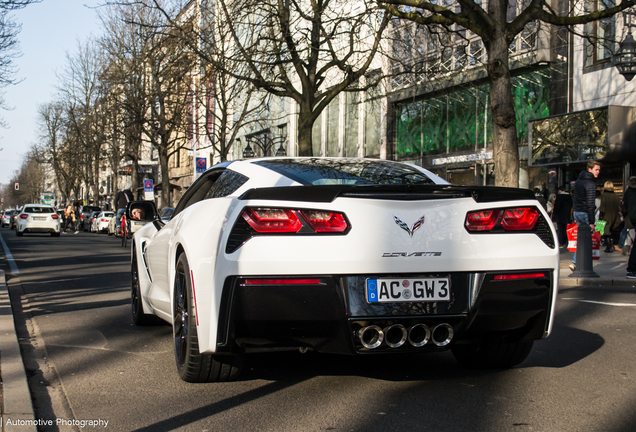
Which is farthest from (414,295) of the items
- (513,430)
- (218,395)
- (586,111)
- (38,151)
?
(38,151)

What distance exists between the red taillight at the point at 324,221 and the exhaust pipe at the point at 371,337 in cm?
54

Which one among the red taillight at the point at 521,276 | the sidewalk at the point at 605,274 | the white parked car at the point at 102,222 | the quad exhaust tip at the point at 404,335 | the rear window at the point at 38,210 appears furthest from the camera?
the white parked car at the point at 102,222

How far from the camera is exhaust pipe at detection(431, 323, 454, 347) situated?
396cm

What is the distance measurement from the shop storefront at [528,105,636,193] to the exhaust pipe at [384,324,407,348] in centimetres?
1655

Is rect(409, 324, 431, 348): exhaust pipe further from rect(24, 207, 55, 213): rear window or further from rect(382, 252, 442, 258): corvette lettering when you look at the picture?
rect(24, 207, 55, 213): rear window

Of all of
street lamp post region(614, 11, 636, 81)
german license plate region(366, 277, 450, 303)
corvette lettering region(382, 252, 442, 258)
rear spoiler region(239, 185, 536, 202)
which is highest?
street lamp post region(614, 11, 636, 81)

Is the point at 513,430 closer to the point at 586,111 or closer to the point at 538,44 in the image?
the point at 586,111

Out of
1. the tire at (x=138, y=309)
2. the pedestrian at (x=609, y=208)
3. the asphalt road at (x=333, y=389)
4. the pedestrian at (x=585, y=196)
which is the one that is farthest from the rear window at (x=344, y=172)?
the pedestrian at (x=609, y=208)

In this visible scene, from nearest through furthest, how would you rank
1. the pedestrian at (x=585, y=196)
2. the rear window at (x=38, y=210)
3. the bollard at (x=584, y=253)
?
the bollard at (x=584, y=253), the pedestrian at (x=585, y=196), the rear window at (x=38, y=210)

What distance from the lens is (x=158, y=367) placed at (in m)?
5.05

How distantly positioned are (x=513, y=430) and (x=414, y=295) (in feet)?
2.68

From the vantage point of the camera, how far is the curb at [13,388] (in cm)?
358

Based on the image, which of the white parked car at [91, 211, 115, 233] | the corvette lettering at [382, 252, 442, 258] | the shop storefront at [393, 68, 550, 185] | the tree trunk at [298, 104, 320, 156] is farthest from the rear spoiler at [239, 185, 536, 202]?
the white parked car at [91, 211, 115, 233]

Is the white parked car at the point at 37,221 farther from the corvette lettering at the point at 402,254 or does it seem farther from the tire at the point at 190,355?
the corvette lettering at the point at 402,254
